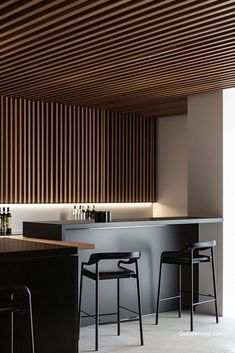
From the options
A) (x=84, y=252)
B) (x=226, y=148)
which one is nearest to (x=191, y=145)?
(x=226, y=148)

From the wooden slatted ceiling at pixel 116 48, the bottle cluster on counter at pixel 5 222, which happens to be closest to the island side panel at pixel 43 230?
the bottle cluster on counter at pixel 5 222

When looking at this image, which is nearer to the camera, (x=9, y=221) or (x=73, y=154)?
(x=9, y=221)

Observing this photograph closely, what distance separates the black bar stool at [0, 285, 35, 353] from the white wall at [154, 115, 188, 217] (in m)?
5.40

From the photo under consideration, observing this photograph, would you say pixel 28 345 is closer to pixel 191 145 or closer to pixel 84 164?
pixel 191 145

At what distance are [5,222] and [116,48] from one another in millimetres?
3236

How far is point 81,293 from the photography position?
5.59 metres

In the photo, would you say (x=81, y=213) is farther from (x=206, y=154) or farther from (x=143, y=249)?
(x=206, y=154)

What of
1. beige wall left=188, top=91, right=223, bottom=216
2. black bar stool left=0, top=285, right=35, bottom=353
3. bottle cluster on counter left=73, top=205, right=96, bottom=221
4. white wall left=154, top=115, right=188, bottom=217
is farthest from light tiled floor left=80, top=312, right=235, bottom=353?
white wall left=154, top=115, right=188, bottom=217

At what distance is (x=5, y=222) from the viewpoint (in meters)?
7.02

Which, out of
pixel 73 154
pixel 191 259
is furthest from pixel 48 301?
pixel 73 154

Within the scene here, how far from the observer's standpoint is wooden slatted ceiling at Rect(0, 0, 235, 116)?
3807 millimetres

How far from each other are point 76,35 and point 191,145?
308cm

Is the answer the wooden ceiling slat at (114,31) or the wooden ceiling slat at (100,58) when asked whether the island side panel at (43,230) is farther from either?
the wooden ceiling slat at (114,31)

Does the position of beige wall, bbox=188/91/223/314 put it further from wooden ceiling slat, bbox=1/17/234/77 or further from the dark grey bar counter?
wooden ceiling slat, bbox=1/17/234/77
